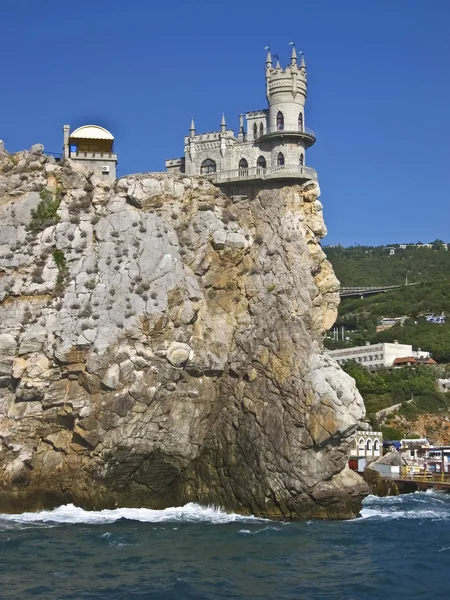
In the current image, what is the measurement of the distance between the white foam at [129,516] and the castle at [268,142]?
16.1m

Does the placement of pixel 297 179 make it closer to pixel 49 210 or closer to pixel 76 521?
pixel 49 210

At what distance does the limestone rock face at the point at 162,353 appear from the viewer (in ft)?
125

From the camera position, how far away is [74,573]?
27438 millimetres

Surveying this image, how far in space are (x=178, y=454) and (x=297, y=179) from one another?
14.5 meters

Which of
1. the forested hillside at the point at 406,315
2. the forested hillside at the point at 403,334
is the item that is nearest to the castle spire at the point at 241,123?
the forested hillside at the point at 403,334

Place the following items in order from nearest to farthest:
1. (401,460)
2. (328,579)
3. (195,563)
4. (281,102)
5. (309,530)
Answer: (328,579), (195,563), (309,530), (281,102), (401,460)

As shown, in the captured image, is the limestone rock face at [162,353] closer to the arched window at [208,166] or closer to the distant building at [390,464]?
the arched window at [208,166]

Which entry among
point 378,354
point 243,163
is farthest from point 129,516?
point 378,354

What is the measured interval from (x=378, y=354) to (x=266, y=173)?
56.4 metres

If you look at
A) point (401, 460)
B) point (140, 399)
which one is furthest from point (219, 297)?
point (401, 460)

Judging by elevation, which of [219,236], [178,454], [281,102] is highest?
[281,102]

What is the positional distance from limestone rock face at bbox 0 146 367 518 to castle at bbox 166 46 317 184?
241cm

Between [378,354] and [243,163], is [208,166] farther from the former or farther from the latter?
[378,354]

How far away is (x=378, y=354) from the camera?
98.1 metres
